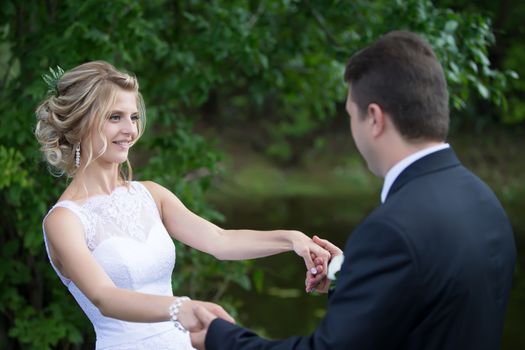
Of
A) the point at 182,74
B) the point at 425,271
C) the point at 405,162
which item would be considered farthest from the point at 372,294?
the point at 182,74

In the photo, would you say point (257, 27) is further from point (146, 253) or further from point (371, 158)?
point (371, 158)

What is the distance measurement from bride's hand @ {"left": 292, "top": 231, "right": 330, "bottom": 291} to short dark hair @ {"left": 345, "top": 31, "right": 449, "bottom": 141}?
1.08m

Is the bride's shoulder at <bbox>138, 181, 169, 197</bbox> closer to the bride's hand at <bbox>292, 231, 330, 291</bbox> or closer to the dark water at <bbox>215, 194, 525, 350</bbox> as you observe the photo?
→ the bride's hand at <bbox>292, 231, 330, 291</bbox>

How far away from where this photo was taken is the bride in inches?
128

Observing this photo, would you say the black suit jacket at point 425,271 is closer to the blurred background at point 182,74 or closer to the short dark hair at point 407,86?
the short dark hair at point 407,86

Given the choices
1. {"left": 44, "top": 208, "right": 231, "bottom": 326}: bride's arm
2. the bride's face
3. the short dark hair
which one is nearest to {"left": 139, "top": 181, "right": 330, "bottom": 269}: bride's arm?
the bride's face

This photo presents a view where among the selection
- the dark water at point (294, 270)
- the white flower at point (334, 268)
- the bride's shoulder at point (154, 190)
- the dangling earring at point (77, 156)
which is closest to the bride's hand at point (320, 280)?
the white flower at point (334, 268)

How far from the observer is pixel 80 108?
3.35 metres

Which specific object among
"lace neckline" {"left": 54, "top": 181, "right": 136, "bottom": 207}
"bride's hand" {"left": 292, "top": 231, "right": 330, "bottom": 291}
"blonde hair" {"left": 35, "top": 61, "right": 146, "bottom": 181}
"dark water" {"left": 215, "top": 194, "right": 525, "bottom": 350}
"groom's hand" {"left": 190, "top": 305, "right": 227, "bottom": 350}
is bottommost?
"dark water" {"left": 215, "top": 194, "right": 525, "bottom": 350}

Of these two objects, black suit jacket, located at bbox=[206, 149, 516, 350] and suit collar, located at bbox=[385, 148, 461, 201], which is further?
suit collar, located at bbox=[385, 148, 461, 201]

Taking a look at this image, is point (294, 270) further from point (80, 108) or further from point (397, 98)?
point (397, 98)

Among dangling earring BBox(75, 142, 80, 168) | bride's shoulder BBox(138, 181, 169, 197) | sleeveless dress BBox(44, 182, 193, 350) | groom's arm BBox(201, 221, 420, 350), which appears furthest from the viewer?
bride's shoulder BBox(138, 181, 169, 197)

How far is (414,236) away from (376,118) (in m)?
0.33

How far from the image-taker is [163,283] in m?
3.46
